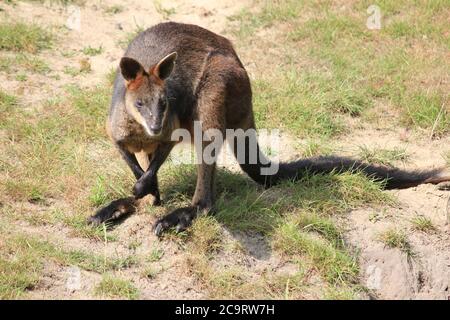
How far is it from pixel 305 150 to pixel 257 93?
108cm

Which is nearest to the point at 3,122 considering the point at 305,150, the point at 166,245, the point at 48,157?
the point at 48,157

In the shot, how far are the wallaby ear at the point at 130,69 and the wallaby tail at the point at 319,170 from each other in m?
1.12

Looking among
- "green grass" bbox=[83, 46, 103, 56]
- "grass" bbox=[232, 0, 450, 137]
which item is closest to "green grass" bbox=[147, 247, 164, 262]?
"grass" bbox=[232, 0, 450, 137]

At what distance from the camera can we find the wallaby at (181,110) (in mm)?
5758

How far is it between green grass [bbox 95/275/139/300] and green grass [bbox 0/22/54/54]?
386 cm

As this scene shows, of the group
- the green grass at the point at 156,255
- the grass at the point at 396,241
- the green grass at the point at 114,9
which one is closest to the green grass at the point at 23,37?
the green grass at the point at 114,9

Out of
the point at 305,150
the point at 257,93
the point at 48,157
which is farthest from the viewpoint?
the point at 257,93

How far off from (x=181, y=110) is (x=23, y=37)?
3047 mm

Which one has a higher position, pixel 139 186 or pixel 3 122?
pixel 139 186

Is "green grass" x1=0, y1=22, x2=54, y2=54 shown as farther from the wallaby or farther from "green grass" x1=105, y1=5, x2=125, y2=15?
the wallaby

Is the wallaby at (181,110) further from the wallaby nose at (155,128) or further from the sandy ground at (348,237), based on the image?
the sandy ground at (348,237)

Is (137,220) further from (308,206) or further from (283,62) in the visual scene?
(283,62)

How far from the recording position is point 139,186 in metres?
5.80

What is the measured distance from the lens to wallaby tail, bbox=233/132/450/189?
6.45m
